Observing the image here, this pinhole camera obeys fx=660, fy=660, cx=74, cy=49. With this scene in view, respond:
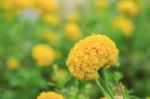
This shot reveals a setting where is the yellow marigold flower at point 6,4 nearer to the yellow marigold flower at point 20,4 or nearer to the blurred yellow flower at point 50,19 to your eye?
the yellow marigold flower at point 20,4

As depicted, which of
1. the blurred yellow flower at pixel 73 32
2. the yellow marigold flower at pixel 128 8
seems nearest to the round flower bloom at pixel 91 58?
the blurred yellow flower at pixel 73 32

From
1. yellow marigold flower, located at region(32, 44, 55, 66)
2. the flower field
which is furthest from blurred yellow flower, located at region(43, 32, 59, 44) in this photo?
yellow marigold flower, located at region(32, 44, 55, 66)

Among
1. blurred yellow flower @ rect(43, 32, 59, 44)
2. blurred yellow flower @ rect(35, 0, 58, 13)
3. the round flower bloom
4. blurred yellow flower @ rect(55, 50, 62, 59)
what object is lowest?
the round flower bloom

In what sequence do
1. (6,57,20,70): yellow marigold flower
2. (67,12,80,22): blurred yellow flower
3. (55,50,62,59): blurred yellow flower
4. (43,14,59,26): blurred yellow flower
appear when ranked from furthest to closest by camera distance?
1. (67,12,80,22): blurred yellow flower
2. (43,14,59,26): blurred yellow flower
3. (55,50,62,59): blurred yellow flower
4. (6,57,20,70): yellow marigold flower

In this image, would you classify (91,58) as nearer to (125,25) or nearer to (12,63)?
(12,63)

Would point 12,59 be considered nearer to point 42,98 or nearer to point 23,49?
point 23,49

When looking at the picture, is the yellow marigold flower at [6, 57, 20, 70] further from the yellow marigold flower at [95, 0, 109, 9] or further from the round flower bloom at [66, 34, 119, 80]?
the round flower bloom at [66, 34, 119, 80]

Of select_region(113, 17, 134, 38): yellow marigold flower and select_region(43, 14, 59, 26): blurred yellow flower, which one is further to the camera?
select_region(43, 14, 59, 26): blurred yellow flower

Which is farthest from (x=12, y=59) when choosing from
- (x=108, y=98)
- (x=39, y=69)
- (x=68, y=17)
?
(x=108, y=98)
